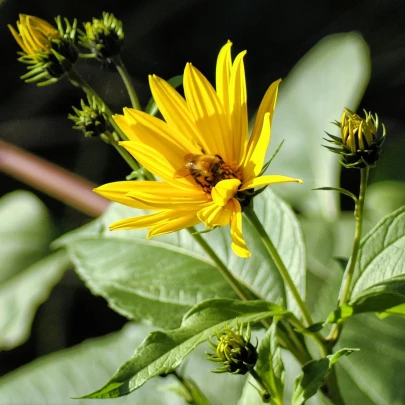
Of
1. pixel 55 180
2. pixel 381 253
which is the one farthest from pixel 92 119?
pixel 55 180

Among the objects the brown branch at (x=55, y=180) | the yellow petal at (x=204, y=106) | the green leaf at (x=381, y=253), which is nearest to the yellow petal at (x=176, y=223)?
the yellow petal at (x=204, y=106)

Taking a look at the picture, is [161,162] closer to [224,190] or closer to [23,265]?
[224,190]

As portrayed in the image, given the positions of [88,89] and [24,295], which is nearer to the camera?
[88,89]

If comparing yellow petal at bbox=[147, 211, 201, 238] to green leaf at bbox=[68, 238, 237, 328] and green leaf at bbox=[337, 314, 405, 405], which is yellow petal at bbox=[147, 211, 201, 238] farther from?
green leaf at bbox=[337, 314, 405, 405]

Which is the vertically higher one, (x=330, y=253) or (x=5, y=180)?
(x=5, y=180)

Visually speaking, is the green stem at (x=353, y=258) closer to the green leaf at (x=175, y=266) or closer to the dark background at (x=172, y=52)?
the green leaf at (x=175, y=266)

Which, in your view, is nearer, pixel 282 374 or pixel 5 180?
pixel 282 374

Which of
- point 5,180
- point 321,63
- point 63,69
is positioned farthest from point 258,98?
point 63,69

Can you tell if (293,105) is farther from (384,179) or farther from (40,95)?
(40,95)
